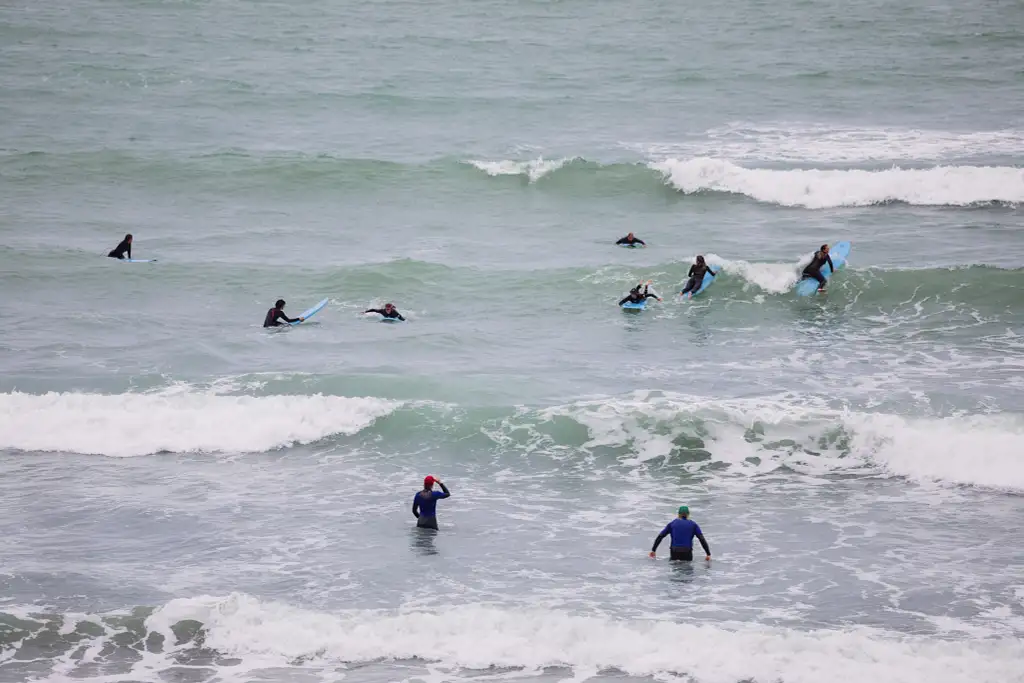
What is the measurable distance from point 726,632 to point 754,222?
18.6 metres

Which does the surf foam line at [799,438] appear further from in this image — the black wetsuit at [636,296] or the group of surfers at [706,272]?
the group of surfers at [706,272]

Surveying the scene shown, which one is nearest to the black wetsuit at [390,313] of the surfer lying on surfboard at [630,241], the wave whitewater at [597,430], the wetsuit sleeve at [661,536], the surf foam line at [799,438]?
the wave whitewater at [597,430]

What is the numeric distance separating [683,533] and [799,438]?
444cm

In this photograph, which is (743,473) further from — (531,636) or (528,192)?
(528,192)

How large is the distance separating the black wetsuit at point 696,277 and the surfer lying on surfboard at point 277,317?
8.11 metres

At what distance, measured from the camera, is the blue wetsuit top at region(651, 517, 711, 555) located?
14695 mm

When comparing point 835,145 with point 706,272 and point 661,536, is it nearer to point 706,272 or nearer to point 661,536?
point 706,272

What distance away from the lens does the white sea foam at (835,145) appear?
33469 millimetres

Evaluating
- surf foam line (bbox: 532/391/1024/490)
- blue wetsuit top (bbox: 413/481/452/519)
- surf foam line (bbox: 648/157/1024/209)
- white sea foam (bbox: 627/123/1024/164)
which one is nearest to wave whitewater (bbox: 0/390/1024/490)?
surf foam line (bbox: 532/391/1024/490)

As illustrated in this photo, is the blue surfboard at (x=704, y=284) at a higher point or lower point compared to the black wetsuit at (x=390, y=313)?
higher

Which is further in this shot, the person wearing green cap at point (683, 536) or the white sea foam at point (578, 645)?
the person wearing green cap at point (683, 536)

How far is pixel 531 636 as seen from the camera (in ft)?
42.8

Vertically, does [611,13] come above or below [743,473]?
above

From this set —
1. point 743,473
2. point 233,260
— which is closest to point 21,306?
point 233,260
